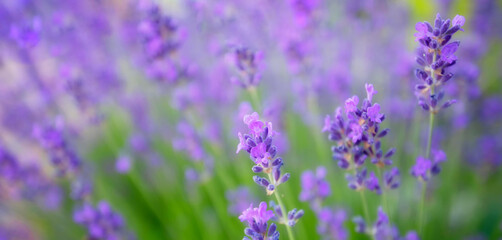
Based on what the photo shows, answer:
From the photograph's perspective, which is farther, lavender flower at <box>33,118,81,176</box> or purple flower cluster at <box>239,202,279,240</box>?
lavender flower at <box>33,118,81,176</box>

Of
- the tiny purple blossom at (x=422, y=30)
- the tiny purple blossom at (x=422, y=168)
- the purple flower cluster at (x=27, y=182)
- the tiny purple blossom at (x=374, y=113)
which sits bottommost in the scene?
the tiny purple blossom at (x=422, y=168)

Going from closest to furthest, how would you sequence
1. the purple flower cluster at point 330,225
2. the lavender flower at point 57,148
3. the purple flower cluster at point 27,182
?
the purple flower cluster at point 330,225
the lavender flower at point 57,148
the purple flower cluster at point 27,182

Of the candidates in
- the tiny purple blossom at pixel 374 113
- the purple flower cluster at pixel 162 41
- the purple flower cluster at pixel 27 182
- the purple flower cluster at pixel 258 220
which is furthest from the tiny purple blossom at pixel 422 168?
the purple flower cluster at pixel 27 182

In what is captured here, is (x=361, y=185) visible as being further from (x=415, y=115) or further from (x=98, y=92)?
(x=98, y=92)

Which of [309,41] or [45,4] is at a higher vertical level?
[45,4]

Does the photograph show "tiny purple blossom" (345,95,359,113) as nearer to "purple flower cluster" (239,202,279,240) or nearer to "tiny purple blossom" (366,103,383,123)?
"tiny purple blossom" (366,103,383,123)

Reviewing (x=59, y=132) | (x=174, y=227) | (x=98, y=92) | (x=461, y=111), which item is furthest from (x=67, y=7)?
(x=461, y=111)

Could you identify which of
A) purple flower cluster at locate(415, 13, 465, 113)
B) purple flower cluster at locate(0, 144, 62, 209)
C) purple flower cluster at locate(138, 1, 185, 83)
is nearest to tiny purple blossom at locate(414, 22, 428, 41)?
purple flower cluster at locate(415, 13, 465, 113)

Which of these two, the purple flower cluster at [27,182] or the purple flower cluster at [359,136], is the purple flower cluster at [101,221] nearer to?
the purple flower cluster at [27,182]
